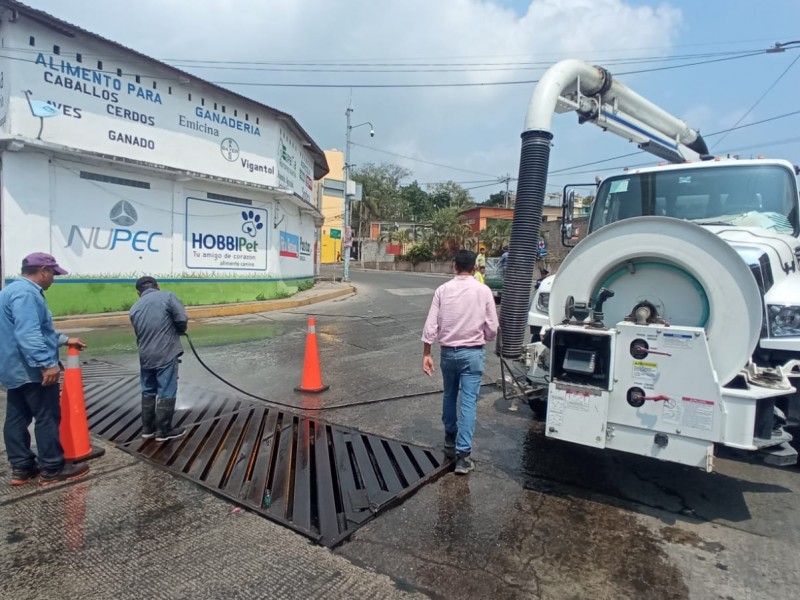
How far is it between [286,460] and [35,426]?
1.96 meters

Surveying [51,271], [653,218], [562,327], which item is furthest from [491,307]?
[51,271]

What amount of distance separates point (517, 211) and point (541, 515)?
3.44 meters

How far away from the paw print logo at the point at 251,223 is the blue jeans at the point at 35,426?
12459mm

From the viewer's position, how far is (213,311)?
45.7ft

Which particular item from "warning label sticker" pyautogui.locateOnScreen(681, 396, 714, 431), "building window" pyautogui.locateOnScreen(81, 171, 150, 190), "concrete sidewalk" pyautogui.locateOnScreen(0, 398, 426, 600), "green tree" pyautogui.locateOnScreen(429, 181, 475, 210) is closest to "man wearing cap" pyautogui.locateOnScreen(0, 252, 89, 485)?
"concrete sidewalk" pyautogui.locateOnScreen(0, 398, 426, 600)

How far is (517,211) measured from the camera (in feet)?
19.2

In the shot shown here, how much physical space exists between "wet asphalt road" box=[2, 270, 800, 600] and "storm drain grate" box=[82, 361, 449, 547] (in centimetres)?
21

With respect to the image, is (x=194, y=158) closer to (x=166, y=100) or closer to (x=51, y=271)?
(x=166, y=100)

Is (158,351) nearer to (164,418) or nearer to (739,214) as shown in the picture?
(164,418)

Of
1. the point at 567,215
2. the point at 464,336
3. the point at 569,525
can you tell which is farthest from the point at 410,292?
the point at 569,525

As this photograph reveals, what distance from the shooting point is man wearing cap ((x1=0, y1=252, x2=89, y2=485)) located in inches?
147

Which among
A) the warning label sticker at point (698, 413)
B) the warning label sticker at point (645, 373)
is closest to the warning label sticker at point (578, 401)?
the warning label sticker at point (645, 373)

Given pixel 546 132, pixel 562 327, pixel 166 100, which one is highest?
pixel 166 100

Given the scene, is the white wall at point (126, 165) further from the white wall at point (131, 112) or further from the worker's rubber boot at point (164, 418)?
the worker's rubber boot at point (164, 418)
